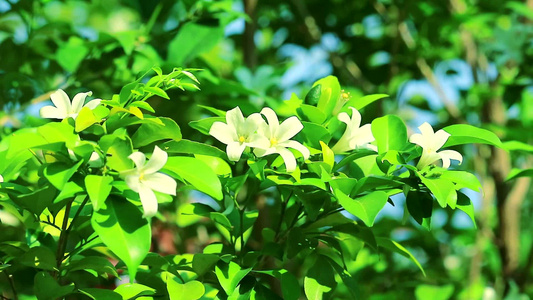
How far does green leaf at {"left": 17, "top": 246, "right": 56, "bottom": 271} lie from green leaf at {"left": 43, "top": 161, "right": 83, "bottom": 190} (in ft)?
0.41

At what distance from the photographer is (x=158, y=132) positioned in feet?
2.12

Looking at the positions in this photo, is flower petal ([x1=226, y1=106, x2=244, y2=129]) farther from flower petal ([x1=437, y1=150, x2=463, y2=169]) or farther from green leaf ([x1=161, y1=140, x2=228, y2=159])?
flower petal ([x1=437, y1=150, x2=463, y2=169])

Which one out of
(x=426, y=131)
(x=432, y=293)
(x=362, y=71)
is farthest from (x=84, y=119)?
(x=362, y=71)

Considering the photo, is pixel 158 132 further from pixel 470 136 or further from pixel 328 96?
pixel 470 136

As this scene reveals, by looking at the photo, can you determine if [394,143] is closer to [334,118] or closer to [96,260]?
[334,118]

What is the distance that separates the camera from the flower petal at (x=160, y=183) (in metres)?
0.58

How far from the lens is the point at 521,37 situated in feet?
5.01

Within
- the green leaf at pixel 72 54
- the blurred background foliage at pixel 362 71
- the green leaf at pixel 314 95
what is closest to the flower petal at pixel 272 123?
the green leaf at pixel 314 95

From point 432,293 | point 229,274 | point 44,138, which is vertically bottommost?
point 432,293

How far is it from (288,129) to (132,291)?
255mm

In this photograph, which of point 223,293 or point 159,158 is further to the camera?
point 223,293

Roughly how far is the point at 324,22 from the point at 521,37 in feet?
1.78

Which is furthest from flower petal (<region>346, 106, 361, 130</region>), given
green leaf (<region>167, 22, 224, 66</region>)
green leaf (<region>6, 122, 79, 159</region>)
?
green leaf (<region>167, 22, 224, 66</region>)

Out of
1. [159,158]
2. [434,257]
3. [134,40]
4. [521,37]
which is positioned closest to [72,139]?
[159,158]
